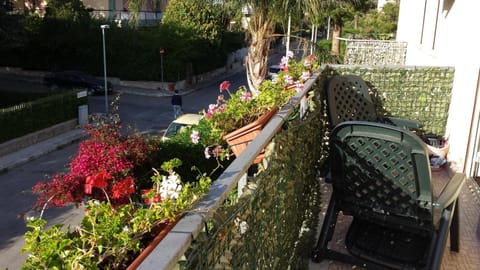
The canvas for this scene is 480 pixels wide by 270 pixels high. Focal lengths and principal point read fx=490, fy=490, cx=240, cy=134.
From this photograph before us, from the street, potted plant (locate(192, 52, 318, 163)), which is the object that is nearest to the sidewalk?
the street

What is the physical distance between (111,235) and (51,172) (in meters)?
13.5

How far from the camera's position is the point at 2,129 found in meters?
15.8

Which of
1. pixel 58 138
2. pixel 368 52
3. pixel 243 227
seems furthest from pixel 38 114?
pixel 243 227

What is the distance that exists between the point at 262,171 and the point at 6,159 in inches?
579

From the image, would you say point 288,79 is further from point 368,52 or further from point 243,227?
point 368,52

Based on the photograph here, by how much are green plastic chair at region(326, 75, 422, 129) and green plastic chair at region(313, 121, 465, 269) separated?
1164mm

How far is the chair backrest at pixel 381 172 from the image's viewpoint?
3330mm

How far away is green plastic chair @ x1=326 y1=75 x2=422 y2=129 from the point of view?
490cm

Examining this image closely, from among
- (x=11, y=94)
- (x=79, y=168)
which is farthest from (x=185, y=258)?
(x=11, y=94)

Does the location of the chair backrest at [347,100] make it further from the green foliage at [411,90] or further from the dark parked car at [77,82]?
the dark parked car at [77,82]

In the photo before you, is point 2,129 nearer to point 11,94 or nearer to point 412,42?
point 11,94

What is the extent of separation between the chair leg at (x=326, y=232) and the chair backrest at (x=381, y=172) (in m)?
0.19

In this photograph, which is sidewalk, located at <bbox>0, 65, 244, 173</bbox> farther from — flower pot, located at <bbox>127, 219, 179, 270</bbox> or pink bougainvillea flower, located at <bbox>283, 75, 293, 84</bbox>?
flower pot, located at <bbox>127, 219, 179, 270</bbox>

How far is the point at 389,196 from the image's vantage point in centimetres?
357
